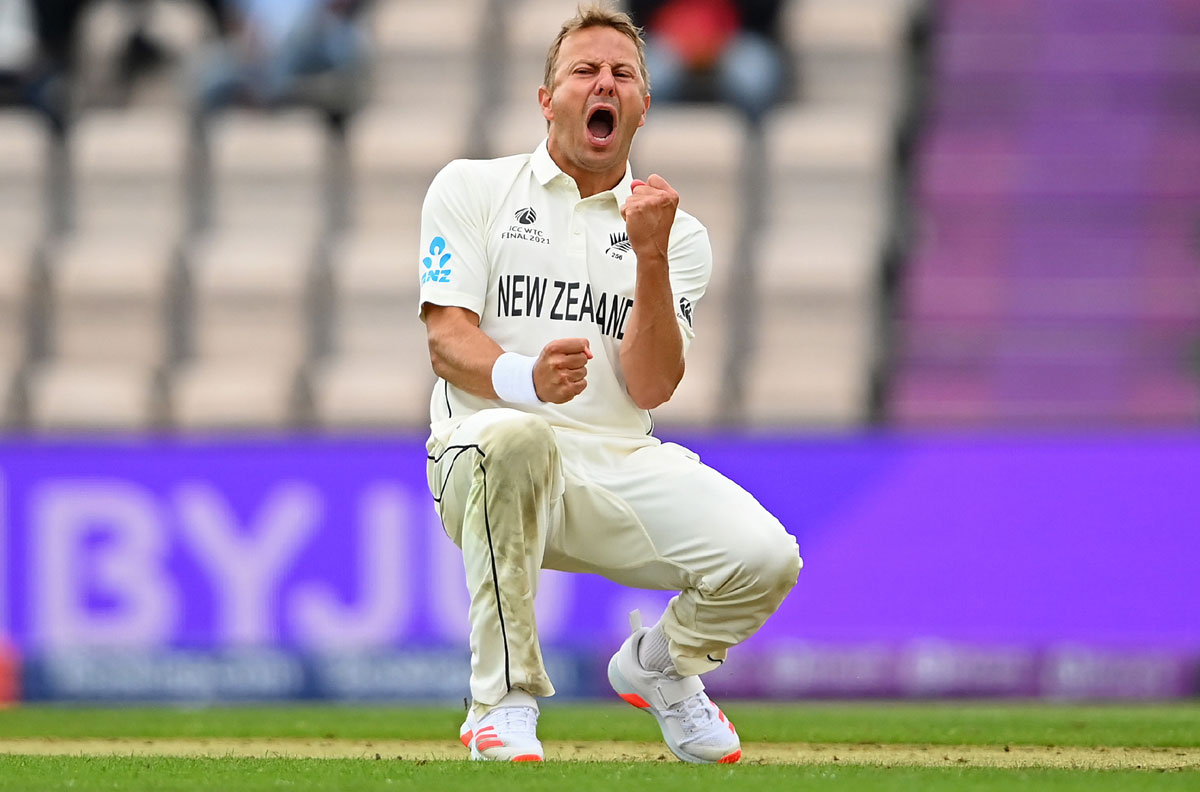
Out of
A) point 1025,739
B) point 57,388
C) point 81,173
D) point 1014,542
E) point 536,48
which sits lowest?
point 1025,739

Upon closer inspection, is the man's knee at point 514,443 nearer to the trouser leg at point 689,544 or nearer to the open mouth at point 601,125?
the trouser leg at point 689,544

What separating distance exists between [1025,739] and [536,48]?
6334 mm

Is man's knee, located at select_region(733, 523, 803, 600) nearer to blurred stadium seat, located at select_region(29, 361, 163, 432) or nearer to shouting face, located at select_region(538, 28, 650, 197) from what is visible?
shouting face, located at select_region(538, 28, 650, 197)

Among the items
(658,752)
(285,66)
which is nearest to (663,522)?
(658,752)

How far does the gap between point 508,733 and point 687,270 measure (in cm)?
124

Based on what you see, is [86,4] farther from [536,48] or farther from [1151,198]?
[1151,198]

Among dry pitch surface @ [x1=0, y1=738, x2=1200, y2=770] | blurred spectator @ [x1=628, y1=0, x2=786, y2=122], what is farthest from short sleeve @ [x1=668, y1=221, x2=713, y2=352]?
blurred spectator @ [x1=628, y1=0, x2=786, y2=122]

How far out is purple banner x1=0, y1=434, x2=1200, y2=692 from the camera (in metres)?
7.82

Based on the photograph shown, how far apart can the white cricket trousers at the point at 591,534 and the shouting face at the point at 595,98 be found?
26.9 inches

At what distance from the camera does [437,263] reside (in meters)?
4.49

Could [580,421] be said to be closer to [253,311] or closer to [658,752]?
[658,752]

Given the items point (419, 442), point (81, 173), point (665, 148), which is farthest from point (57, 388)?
point (665, 148)

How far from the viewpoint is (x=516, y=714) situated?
4324 mm

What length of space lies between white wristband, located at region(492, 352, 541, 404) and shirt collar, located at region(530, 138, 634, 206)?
0.55m
